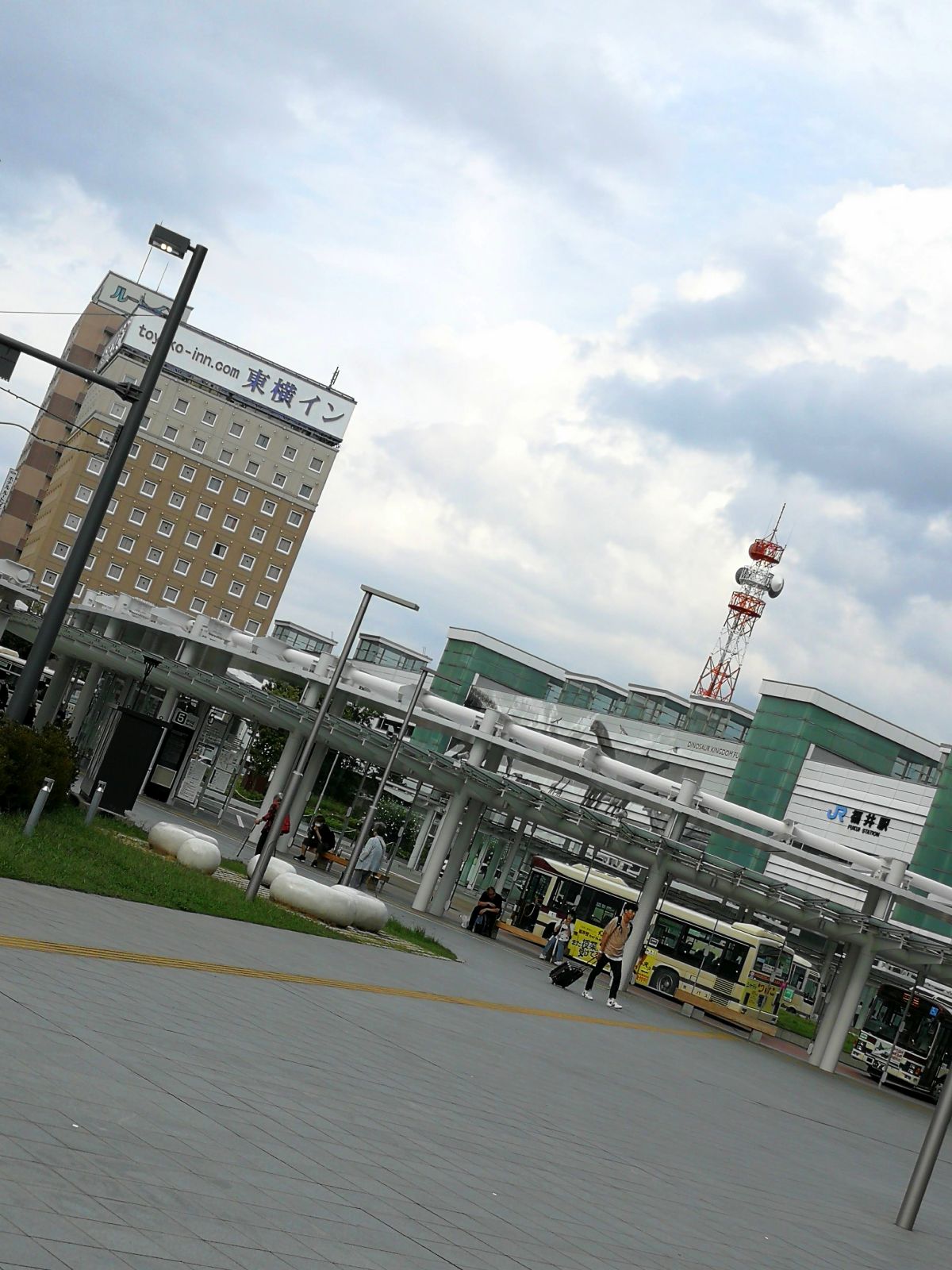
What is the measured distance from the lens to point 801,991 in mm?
59219

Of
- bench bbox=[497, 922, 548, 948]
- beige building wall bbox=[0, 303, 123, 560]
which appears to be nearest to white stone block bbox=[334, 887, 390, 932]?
bench bbox=[497, 922, 548, 948]

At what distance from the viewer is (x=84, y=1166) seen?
5.38 m

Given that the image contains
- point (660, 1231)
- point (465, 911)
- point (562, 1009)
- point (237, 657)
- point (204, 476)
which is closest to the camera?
point (660, 1231)

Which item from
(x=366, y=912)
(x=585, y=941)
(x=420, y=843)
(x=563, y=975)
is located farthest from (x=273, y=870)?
(x=420, y=843)

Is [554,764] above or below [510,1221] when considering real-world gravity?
above

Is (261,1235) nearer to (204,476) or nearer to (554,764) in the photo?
(554,764)

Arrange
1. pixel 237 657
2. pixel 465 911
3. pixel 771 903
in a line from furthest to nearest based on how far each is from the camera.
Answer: pixel 465 911
pixel 237 657
pixel 771 903

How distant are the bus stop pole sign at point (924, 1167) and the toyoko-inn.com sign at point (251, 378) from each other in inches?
3969

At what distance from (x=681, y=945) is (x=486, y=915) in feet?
28.8

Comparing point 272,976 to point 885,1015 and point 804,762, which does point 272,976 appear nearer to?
point 885,1015

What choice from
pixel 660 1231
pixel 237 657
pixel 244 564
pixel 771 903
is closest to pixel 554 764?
pixel 771 903

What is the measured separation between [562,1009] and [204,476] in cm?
9260

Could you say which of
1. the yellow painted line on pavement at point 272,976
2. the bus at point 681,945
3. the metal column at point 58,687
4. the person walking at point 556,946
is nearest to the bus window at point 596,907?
the bus at point 681,945

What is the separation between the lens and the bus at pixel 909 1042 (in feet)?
121
